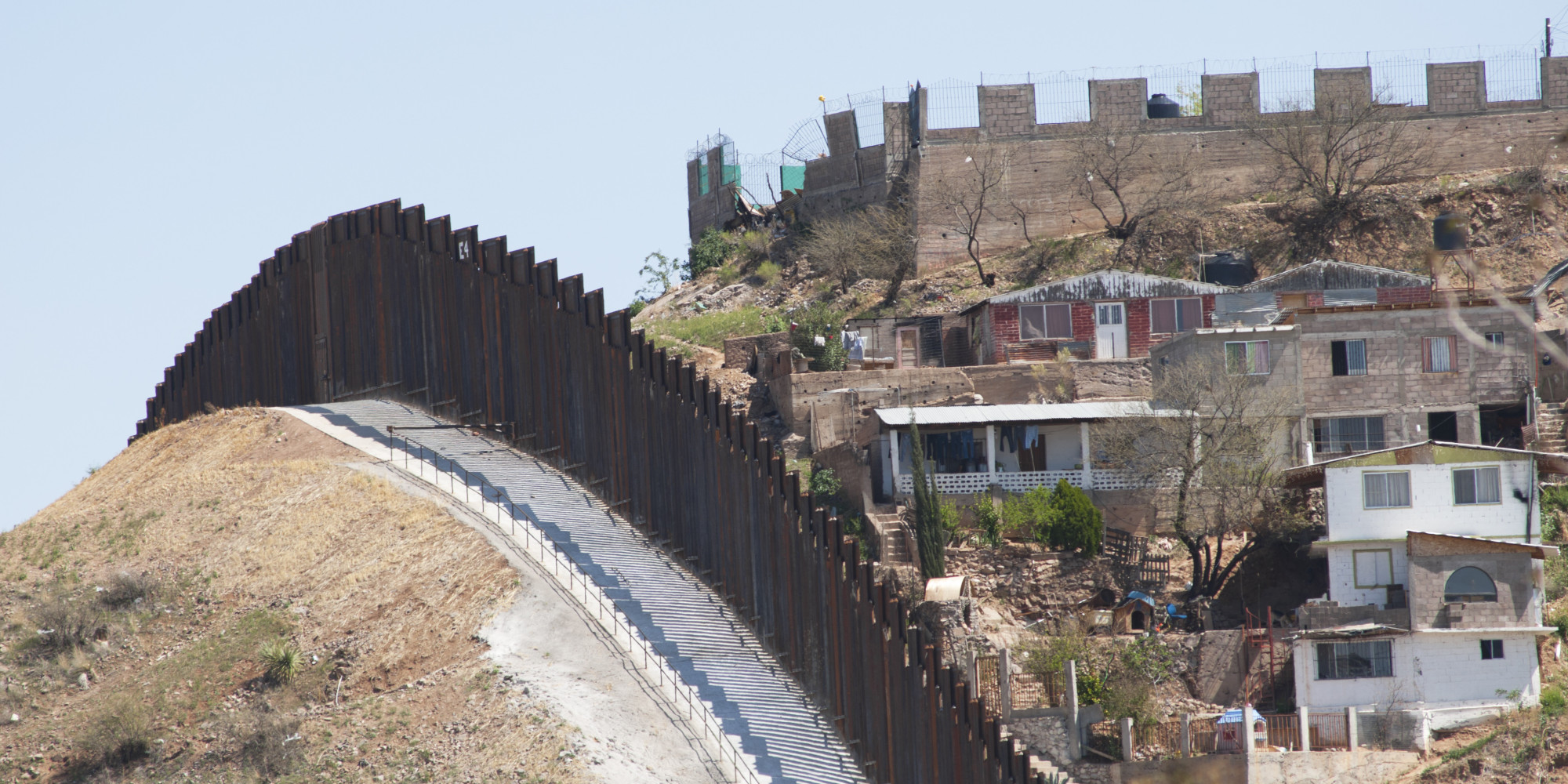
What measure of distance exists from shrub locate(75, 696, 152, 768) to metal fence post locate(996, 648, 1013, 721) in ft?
56.0

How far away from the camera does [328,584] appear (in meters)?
31.1

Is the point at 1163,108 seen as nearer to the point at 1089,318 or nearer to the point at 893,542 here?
the point at 1089,318

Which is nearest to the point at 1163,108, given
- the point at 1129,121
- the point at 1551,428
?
the point at 1129,121

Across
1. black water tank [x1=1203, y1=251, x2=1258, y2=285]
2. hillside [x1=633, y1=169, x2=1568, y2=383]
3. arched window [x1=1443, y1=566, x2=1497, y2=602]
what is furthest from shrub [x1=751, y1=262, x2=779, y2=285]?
arched window [x1=1443, y1=566, x2=1497, y2=602]

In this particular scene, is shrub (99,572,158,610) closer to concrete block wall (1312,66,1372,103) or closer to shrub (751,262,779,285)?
shrub (751,262,779,285)

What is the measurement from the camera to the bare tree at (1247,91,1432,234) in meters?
65.2

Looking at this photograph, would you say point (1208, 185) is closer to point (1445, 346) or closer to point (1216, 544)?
point (1445, 346)

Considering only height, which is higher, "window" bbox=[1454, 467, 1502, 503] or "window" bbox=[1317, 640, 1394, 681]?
"window" bbox=[1454, 467, 1502, 503]

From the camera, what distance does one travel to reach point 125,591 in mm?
31359

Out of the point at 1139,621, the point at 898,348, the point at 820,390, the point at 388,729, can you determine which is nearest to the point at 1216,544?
the point at 1139,621

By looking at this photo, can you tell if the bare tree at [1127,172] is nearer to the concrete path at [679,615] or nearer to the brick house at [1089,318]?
the brick house at [1089,318]

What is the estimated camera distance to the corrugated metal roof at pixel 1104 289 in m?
54.8

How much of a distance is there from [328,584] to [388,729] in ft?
21.2

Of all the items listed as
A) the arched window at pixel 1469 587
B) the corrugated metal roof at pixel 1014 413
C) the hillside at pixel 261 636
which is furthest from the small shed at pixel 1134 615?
the hillside at pixel 261 636
